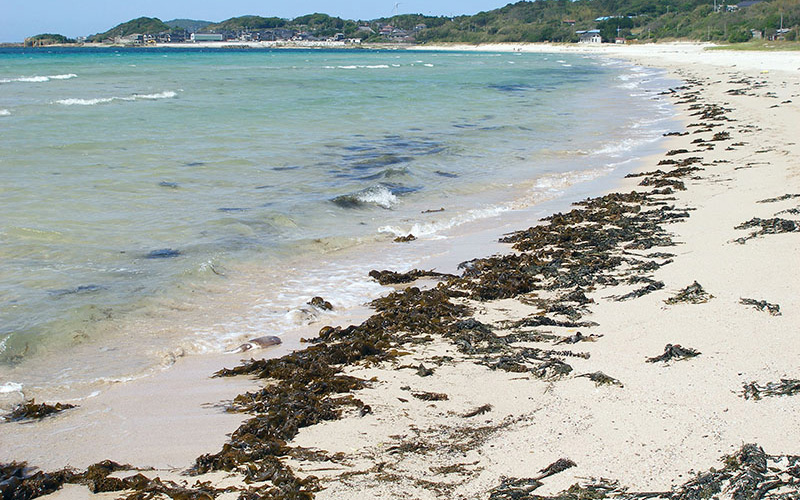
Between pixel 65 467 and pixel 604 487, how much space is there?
2.75 metres

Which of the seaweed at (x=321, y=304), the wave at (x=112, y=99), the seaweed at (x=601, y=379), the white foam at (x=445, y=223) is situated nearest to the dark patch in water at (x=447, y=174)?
the white foam at (x=445, y=223)

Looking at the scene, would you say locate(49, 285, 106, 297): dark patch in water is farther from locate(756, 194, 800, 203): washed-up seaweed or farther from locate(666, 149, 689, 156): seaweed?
locate(666, 149, 689, 156): seaweed

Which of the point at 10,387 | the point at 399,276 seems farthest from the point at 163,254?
the point at 10,387

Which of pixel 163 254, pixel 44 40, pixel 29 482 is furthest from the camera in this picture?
pixel 44 40

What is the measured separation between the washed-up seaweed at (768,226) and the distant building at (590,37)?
429ft

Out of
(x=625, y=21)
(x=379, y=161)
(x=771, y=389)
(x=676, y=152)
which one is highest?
(x=625, y=21)

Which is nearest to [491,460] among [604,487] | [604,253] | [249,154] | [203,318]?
[604,487]

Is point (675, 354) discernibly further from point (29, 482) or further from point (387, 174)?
point (387, 174)

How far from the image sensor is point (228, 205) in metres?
10.7

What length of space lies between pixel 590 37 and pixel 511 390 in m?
139

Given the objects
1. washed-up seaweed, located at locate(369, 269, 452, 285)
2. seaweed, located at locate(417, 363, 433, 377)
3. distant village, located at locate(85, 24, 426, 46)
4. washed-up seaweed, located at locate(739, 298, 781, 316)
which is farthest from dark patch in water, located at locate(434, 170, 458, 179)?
distant village, located at locate(85, 24, 426, 46)

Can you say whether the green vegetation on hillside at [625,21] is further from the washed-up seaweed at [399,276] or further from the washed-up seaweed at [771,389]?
the washed-up seaweed at [771,389]

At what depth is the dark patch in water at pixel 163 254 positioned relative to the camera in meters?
8.00

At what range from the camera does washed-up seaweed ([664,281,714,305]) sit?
17.8 feet
